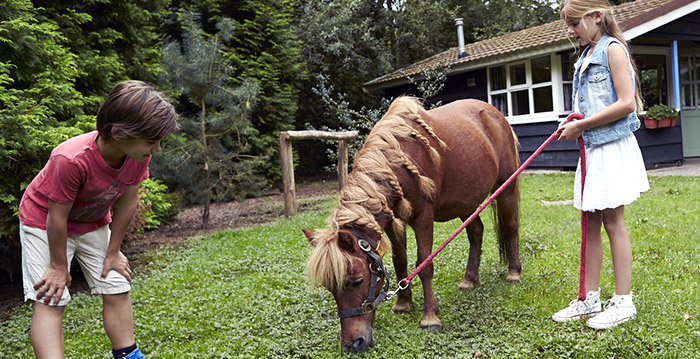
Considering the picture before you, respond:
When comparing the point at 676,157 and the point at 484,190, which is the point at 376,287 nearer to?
the point at 484,190

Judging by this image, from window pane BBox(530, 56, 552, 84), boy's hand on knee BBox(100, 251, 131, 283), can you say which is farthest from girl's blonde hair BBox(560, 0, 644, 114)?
window pane BBox(530, 56, 552, 84)

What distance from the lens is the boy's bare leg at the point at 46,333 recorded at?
7.59 ft

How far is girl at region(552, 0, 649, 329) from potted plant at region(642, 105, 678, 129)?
8.97 m

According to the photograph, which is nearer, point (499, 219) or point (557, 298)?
point (557, 298)

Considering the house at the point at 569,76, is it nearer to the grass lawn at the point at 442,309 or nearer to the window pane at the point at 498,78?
the window pane at the point at 498,78

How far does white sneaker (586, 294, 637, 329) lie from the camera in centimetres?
292

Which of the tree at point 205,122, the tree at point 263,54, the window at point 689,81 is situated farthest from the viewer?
the tree at point 263,54

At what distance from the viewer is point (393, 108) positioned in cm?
366

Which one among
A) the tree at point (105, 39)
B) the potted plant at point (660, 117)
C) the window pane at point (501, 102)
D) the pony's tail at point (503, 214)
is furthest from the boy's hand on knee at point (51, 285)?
the window pane at point (501, 102)

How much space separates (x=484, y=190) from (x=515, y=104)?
32.1ft

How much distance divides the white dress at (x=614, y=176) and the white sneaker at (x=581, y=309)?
1.95 feet

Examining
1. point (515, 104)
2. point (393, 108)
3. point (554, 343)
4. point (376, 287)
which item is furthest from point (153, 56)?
point (515, 104)

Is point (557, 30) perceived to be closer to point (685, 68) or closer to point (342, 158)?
point (685, 68)

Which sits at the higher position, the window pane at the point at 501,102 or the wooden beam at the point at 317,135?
the window pane at the point at 501,102
